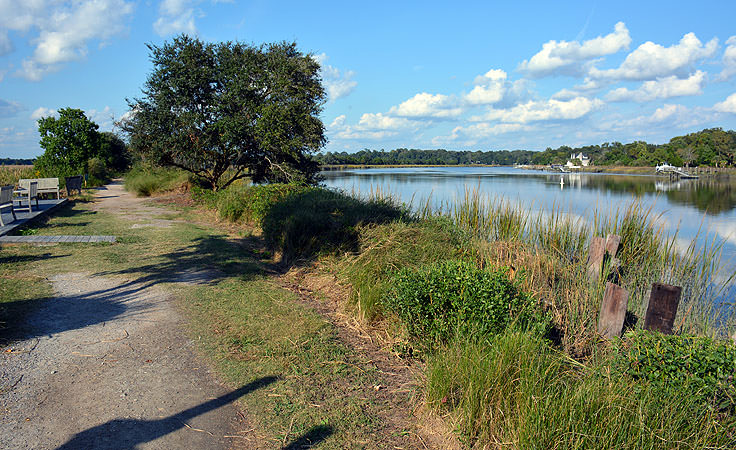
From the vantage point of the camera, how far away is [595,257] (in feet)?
21.3

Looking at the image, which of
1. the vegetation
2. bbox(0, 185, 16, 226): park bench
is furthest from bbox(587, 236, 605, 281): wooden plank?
the vegetation

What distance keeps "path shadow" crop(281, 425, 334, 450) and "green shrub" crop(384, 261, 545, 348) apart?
1340 millimetres

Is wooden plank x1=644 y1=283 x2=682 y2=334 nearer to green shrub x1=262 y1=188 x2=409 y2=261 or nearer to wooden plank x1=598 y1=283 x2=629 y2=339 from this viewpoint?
wooden plank x1=598 y1=283 x2=629 y2=339

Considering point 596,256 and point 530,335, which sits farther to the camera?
point 596,256

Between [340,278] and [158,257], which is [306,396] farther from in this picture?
[158,257]

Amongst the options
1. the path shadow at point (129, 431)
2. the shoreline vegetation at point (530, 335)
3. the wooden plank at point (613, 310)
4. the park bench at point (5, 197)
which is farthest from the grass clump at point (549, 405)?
the park bench at point (5, 197)

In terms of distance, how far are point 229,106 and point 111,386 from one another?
14.3 meters

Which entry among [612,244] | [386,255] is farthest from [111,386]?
[612,244]

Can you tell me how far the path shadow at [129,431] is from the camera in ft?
9.79

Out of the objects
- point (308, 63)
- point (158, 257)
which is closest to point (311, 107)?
point (308, 63)

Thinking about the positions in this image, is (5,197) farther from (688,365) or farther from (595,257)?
(688,365)

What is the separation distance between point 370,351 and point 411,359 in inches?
17.4

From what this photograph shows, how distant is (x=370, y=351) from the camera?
4.79 meters

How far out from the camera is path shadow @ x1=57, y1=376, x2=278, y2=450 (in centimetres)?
298
